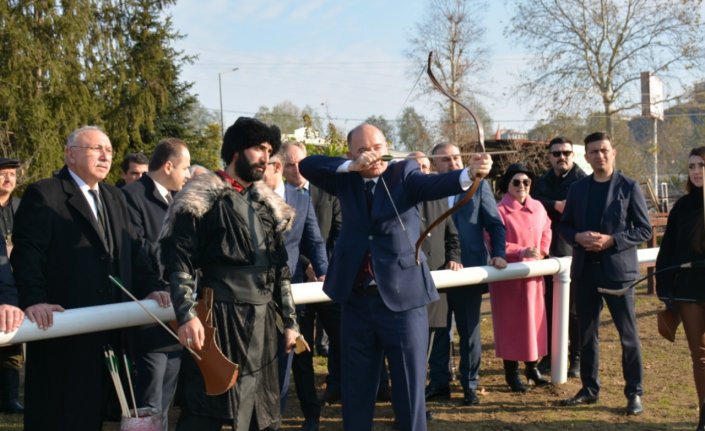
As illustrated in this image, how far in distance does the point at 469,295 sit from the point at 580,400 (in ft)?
3.73

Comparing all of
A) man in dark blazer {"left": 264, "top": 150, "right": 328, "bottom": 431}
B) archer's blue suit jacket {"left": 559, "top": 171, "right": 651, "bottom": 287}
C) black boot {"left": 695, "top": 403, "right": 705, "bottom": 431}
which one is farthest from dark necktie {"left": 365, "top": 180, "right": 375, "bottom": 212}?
black boot {"left": 695, "top": 403, "right": 705, "bottom": 431}

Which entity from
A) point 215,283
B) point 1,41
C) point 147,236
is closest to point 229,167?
point 215,283

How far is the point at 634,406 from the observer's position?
571 cm

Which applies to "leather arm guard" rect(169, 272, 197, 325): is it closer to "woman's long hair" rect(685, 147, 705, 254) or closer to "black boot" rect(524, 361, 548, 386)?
"woman's long hair" rect(685, 147, 705, 254)

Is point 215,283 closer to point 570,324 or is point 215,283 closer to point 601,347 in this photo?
point 570,324

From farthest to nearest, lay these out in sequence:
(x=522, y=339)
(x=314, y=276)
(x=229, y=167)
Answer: (x=522, y=339) < (x=314, y=276) < (x=229, y=167)

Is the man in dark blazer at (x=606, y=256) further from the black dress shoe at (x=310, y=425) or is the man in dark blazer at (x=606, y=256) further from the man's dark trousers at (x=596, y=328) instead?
the black dress shoe at (x=310, y=425)

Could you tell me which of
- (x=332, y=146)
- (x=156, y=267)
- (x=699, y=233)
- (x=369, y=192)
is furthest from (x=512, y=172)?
(x=332, y=146)

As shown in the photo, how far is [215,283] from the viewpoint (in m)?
3.74

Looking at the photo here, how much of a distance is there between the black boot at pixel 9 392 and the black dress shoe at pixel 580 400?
4.26 m

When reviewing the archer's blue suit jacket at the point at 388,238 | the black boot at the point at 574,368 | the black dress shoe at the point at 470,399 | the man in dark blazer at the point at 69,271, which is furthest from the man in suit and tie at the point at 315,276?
the black boot at the point at 574,368

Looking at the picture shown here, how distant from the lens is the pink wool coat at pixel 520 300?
635 centimetres

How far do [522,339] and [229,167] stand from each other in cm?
330

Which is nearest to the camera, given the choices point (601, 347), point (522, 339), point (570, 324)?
point (522, 339)
